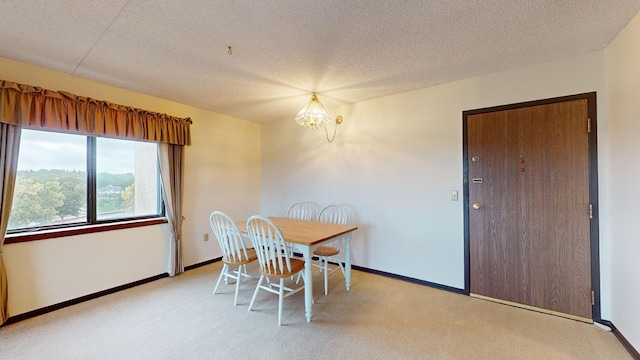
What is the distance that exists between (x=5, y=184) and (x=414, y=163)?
3.96 m

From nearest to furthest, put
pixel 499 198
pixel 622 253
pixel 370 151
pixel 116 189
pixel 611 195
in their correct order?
pixel 622 253 < pixel 611 195 < pixel 499 198 < pixel 116 189 < pixel 370 151

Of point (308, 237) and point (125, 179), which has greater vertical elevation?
point (125, 179)

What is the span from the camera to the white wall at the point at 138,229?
2367 mm

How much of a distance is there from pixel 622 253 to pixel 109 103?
16.0ft

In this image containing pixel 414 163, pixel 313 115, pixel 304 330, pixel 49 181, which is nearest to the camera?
pixel 304 330

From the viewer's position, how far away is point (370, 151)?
348 centimetres

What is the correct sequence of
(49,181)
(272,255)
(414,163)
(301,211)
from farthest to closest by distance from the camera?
(301,211)
(414,163)
(49,181)
(272,255)

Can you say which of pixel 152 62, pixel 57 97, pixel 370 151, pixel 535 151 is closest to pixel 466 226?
pixel 535 151

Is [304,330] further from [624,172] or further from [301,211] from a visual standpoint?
[624,172]

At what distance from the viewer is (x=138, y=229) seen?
3150 millimetres

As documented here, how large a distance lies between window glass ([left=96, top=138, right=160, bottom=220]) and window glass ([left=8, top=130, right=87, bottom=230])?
155 mm

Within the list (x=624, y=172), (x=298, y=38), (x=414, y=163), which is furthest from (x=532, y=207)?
(x=298, y=38)

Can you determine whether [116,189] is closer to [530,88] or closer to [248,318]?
[248,318]

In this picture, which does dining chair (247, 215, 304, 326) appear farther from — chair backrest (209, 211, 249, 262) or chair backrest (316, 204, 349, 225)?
chair backrest (316, 204, 349, 225)
